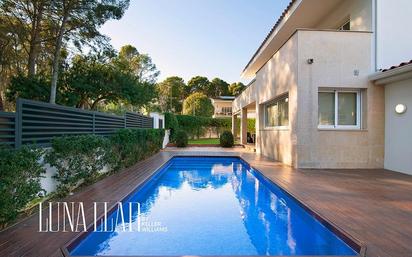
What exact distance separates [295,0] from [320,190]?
8.10m

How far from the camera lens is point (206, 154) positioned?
16.3 m

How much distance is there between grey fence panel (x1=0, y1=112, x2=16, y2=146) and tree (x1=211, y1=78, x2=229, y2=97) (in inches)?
2429

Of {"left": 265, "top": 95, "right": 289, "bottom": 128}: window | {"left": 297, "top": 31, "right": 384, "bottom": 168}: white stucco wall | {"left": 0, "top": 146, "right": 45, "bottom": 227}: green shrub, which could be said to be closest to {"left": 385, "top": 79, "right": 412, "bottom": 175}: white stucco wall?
{"left": 297, "top": 31, "right": 384, "bottom": 168}: white stucco wall

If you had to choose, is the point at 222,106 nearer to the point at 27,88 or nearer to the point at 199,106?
the point at 199,106

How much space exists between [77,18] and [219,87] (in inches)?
2063

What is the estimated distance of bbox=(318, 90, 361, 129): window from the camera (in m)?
9.95

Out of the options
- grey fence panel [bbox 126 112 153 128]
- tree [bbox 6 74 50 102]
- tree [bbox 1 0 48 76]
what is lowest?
grey fence panel [bbox 126 112 153 128]

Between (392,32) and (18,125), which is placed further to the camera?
(392,32)

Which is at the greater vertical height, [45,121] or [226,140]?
[45,121]

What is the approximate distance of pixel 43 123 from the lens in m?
5.71

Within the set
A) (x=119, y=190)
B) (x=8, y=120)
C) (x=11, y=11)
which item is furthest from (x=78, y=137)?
(x=11, y=11)

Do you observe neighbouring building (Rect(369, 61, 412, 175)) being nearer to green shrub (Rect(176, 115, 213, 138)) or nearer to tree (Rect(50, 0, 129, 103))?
tree (Rect(50, 0, 129, 103))

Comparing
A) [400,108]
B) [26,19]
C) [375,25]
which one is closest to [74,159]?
[400,108]

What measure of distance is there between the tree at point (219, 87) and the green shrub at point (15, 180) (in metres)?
62.0
